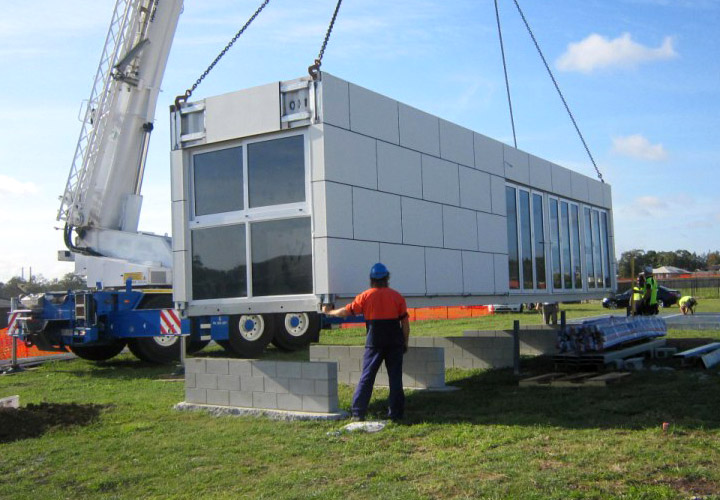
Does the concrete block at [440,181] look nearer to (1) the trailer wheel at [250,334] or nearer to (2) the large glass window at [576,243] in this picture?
(2) the large glass window at [576,243]

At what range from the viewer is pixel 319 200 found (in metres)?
8.24

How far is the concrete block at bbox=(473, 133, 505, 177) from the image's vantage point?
37.3 ft

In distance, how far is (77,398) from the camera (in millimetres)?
11297

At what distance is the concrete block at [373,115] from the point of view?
8.79m

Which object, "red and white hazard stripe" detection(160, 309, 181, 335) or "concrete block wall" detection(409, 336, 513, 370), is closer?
"concrete block wall" detection(409, 336, 513, 370)

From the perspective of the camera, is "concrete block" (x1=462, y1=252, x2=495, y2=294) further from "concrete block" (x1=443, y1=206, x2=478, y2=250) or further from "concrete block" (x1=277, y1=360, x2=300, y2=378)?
"concrete block" (x1=277, y1=360, x2=300, y2=378)

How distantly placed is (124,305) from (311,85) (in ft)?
28.1

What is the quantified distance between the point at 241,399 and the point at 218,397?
0.42 m

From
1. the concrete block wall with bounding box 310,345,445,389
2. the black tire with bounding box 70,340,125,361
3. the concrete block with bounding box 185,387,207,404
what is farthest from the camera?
the black tire with bounding box 70,340,125,361

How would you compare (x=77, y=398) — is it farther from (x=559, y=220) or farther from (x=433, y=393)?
(x=559, y=220)

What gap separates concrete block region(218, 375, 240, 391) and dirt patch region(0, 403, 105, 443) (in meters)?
1.63

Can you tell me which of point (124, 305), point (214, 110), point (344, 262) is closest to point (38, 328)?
point (124, 305)

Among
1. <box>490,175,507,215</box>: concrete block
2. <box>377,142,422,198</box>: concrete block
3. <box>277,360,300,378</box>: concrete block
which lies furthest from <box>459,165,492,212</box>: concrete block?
<box>277,360,300,378</box>: concrete block

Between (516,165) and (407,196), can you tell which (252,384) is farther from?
(516,165)
